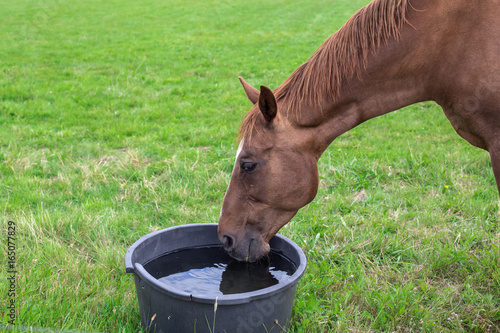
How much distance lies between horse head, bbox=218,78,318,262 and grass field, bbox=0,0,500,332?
0.47 m

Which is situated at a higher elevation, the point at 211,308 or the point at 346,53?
the point at 346,53

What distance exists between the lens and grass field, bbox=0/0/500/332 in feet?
8.23

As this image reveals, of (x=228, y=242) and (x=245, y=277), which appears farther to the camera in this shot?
(x=245, y=277)

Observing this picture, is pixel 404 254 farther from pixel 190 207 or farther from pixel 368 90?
pixel 190 207

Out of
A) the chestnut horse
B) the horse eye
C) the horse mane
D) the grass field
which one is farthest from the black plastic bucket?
the horse mane

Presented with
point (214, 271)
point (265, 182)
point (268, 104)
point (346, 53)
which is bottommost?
point (214, 271)

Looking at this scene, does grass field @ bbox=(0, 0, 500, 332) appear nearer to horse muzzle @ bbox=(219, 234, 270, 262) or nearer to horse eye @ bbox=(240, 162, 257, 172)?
horse muzzle @ bbox=(219, 234, 270, 262)

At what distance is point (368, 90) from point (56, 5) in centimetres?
1881

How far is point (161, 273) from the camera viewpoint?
2602 millimetres

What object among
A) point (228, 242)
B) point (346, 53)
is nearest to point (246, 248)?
point (228, 242)

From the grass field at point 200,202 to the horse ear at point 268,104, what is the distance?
108 cm

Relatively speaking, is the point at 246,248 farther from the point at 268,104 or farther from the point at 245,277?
the point at 268,104

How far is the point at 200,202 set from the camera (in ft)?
12.8

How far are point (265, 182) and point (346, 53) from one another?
0.83 metres
